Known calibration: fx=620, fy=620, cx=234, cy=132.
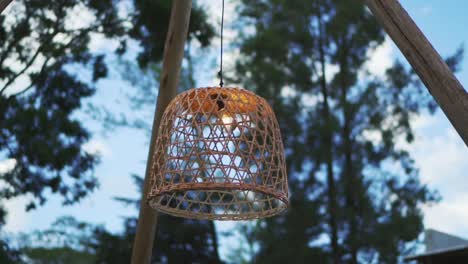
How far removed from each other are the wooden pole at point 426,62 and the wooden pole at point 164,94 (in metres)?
1.34

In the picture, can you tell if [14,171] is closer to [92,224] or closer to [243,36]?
[92,224]

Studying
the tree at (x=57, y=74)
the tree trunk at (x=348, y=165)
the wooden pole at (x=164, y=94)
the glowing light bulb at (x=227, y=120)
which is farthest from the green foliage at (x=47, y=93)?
the glowing light bulb at (x=227, y=120)

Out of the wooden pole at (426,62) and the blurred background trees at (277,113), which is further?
the blurred background trees at (277,113)

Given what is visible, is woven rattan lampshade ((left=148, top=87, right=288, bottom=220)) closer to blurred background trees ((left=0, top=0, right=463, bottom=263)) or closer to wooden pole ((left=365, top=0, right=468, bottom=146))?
wooden pole ((left=365, top=0, right=468, bottom=146))

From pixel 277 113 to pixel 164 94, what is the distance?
4723 millimetres

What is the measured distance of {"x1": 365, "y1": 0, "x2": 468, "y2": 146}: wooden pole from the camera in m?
1.68

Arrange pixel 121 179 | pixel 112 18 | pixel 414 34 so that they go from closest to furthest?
pixel 414 34 → pixel 112 18 → pixel 121 179

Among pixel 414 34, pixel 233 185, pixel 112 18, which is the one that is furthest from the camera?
pixel 112 18

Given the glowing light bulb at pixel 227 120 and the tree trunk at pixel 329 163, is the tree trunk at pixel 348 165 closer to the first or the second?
the tree trunk at pixel 329 163

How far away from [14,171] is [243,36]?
3.51 metres

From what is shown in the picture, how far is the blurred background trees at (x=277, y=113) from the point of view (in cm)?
624

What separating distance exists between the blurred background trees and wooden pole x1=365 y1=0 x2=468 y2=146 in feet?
15.0

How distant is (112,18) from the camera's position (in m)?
6.68

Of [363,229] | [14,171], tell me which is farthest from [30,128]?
[363,229]
